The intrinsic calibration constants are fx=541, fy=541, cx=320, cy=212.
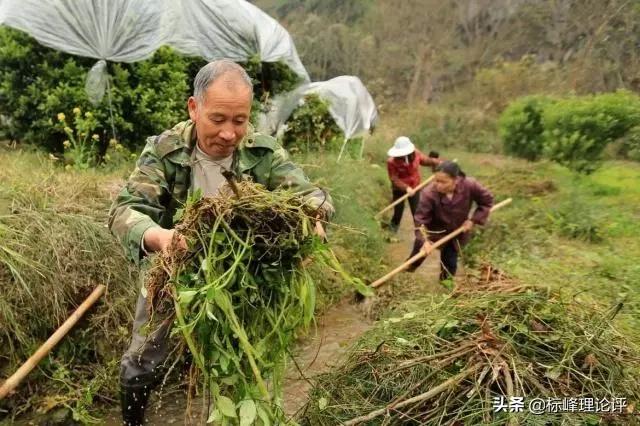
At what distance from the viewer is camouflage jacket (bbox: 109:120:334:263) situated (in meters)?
2.18

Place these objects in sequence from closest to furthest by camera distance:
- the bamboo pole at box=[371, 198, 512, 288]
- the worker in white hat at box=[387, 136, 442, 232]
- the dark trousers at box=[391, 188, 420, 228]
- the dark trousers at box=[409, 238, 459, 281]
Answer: the bamboo pole at box=[371, 198, 512, 288] → the dark trousers at box=[409, 238, 459, 281] → the worker in white hat at box=[387, 136, 442, 232] → the dark trousers at box=[391, 188, 420, 228]

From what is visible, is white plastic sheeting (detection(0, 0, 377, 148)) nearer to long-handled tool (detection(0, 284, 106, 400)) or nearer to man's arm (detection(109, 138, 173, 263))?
long-handled tool (detection(0, 284, 106, 400))

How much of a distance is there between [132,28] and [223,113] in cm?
471

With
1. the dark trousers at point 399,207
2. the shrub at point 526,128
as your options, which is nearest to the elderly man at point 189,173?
the dark trousers at point 399,207

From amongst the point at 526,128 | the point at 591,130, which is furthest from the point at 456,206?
the point at 526,128

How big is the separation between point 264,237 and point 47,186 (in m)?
2.93

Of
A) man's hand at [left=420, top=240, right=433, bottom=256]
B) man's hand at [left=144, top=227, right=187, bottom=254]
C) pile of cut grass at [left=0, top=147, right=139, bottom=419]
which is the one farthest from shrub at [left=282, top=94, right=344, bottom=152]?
man's hand at [left=144, top=227, right=187, bottom=254]

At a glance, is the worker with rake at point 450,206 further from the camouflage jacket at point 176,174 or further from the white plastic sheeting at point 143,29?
the white plastic sheeting at point 143,29

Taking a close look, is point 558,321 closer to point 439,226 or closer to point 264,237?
point 264,237

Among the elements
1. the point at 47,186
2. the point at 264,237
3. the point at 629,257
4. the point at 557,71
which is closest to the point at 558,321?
the point at 264,237

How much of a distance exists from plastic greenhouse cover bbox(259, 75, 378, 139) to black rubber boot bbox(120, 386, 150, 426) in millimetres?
5791

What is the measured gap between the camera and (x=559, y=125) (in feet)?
32.2

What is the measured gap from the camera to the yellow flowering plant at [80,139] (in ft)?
16.9

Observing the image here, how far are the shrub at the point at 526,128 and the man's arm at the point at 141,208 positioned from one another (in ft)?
35.1
